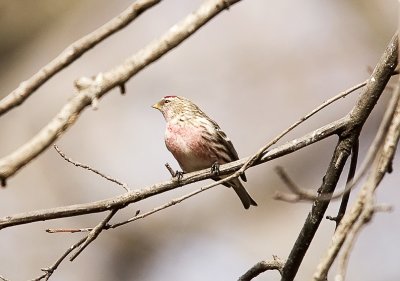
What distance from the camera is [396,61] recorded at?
3502 mm

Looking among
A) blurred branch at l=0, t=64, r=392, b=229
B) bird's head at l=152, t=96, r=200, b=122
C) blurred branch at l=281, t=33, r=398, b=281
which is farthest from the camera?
bird's head at l=152, t=96, r=200, b=122

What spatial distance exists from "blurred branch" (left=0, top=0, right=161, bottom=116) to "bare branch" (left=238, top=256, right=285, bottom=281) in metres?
2.20

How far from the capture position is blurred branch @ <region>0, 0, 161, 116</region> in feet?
6.40

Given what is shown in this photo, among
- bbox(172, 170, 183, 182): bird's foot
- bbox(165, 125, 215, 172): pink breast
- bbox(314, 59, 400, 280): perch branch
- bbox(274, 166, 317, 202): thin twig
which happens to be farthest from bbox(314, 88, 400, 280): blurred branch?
bbox(165, 125, 215, 172): pink breast

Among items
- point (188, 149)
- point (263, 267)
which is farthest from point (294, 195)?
point (188, 149)

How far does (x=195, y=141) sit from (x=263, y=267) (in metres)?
2.05

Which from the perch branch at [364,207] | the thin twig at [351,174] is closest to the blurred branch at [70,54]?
the perch branch at [364,207]

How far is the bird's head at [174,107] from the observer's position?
254 inches

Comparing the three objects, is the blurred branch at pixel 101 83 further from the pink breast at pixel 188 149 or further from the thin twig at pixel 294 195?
the pink breast at pixel 188 149

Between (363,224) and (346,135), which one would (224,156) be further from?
(363,224)

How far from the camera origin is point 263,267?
163 inches

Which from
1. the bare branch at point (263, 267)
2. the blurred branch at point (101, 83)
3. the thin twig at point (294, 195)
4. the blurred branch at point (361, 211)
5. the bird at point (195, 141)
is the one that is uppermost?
the blurred branch at point (101, 83)

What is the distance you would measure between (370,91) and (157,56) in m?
1.71

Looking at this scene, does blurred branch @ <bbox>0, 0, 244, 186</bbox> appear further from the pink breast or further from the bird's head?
the bird's head
